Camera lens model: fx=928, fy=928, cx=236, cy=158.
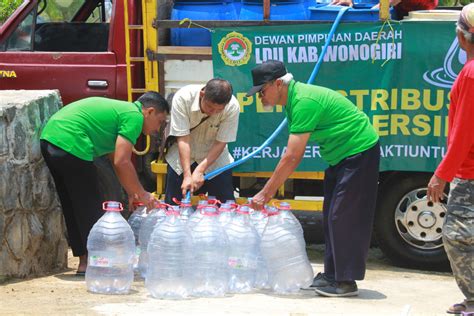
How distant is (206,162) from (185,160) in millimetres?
172

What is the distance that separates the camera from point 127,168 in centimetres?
669

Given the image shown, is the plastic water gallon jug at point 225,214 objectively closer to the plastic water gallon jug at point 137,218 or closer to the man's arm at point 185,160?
the man's arm at point 185,160

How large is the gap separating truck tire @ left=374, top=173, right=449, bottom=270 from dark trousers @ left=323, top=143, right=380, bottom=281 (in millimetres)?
1130

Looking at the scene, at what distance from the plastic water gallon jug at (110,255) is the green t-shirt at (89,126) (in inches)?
22.2

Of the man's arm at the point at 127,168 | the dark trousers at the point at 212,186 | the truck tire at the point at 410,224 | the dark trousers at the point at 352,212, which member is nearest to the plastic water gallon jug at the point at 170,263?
the man's arm at the point at 127,168

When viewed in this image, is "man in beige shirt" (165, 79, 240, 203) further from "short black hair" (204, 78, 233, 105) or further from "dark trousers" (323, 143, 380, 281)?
"dark trousers" (323, 143, 380, 281)

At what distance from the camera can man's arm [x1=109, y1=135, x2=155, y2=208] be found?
6645 millimetres

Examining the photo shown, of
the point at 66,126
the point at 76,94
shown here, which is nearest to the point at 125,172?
the point at 66,126

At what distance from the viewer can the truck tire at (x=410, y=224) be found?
24.3ft

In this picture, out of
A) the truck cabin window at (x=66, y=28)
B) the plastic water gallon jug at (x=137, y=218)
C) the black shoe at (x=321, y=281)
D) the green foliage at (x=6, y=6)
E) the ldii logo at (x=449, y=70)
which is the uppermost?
the green foliage at (x=6, y=6)

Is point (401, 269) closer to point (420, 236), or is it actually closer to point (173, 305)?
point (420, 236)

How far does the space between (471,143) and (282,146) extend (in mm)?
2254

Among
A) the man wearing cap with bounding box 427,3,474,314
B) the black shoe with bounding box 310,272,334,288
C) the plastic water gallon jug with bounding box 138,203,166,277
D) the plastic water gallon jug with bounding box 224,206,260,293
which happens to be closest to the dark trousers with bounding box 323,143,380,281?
the black shoe with bounding box 310,272,334,288

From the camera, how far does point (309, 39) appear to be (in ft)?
24.3
